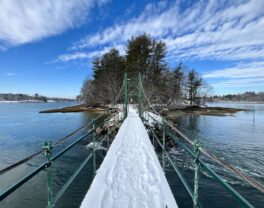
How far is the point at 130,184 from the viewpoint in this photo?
324 centimetres

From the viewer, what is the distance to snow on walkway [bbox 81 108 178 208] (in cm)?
268

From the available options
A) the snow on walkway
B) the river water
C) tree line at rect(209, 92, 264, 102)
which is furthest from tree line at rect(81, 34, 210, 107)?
tree line at rect(209, 92, 264, 102)

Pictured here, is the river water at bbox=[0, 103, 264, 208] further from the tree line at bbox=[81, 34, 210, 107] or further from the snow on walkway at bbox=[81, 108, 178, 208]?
the tree line at bbox=[81, 34, 210, 107]

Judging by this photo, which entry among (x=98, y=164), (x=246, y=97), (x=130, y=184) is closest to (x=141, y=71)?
(x=98, y=164)

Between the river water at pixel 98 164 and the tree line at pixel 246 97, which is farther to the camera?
the tree line at pixel 246 97

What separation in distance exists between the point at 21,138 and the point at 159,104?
2075 cm

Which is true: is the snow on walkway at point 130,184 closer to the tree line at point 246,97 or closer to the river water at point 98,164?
the river water at point 98,164

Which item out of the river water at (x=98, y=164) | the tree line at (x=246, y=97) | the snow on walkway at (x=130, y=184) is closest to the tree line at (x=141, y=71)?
the river water at (x=98, y=164)

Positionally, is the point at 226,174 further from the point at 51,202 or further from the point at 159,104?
the point at 159,104

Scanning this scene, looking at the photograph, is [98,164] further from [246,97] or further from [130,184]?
[246,97]

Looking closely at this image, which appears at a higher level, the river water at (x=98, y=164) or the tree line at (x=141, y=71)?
the tree line at (x=141, y=71)

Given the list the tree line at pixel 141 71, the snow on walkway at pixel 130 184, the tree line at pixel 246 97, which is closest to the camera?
the snow on walkway at pixel 130 184

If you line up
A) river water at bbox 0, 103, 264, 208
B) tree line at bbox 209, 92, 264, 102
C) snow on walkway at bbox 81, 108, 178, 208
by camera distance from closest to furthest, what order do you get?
snow on walkway at bbox 81, 108, 178, 208 → river water at bbox 0, 103, 264, 208 → tree line at bbox 209, 92, 264, 102

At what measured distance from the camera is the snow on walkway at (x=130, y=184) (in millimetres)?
2684
